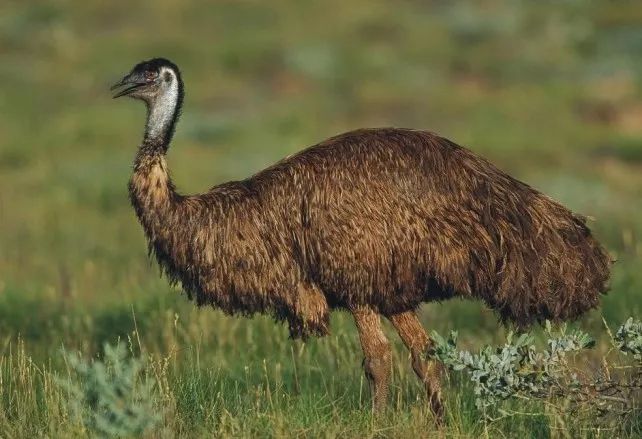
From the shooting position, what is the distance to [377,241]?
732cm

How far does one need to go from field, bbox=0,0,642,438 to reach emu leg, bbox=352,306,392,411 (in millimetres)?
106

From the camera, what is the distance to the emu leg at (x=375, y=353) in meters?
7.64

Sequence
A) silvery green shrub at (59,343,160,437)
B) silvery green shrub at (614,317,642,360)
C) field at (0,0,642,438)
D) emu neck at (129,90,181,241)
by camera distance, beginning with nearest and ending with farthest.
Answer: silvery green shrub at (59,343,160,437) → silvery green shrub at (614,317,642,360) → field at (0,0,642,438) → emu neck at (129,90,181,241)

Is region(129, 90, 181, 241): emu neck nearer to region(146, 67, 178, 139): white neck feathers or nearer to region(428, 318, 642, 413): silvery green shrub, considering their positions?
region(146, 67, 178, 139): white neck feathers

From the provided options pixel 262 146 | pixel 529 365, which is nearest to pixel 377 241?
pixel 529 365

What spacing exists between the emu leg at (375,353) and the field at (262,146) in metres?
0.11

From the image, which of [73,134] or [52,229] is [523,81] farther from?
[52,229]

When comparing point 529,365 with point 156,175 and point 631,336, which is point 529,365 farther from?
point 156,175

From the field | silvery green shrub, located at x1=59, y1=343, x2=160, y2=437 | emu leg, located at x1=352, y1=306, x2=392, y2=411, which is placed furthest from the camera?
emu leg, located at x1=352, y1=306, x2=392, y2=411

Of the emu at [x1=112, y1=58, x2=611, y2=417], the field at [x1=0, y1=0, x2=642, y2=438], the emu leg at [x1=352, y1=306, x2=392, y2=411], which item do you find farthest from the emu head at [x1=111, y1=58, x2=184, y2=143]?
the emu leg at [x1=352, y1=306, x2=392, y2=411]

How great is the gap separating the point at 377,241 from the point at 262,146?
15761 mm

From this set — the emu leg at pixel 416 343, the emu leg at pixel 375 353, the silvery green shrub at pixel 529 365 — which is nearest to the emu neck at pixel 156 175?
the emu leg at pixel 375 353

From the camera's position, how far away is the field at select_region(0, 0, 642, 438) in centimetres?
745

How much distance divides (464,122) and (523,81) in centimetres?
515
